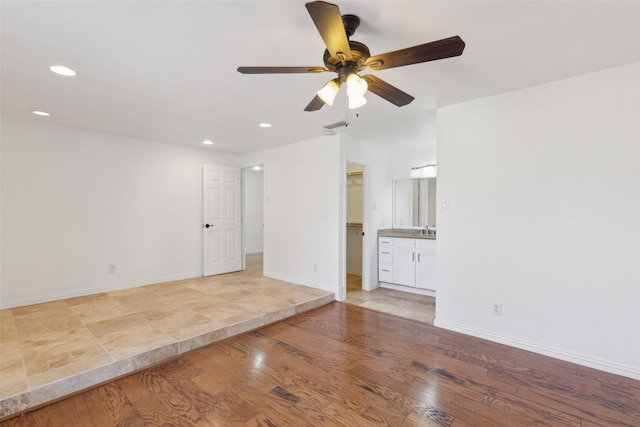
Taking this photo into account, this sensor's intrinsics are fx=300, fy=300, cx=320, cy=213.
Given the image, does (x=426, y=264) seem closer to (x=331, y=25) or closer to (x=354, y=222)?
(x=354, y=222)

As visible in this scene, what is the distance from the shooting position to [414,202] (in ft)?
16.7

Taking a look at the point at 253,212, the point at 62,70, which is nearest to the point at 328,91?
the point at 62,70

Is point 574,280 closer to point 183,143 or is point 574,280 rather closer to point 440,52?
point 440,52

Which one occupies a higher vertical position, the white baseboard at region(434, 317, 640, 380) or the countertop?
the countertop

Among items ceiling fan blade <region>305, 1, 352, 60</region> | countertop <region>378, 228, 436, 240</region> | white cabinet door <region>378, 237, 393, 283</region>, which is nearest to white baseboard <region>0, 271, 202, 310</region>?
white cabinet door <region>378, 237, 393, 283</region>

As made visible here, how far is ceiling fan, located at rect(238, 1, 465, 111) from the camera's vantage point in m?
1.41

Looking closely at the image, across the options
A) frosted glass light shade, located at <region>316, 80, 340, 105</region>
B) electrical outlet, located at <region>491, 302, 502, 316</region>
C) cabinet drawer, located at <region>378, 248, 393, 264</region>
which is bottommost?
electrical outlet, located at <region>491, 302, 502, 316</region>

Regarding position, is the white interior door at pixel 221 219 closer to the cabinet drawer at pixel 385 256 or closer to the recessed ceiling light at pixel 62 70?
the cabinet drawer at pixel 385 256

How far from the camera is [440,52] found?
1.55m

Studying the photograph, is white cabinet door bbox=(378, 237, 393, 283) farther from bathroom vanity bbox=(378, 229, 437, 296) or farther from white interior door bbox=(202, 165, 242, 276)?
white interior door bbox=(202, 165, 242, 276)

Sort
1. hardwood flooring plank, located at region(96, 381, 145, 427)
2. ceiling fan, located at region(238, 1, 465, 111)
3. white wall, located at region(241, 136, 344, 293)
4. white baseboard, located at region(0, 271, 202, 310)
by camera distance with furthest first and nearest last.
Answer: white wall, located at region(241, 136, 344, 293), white baseboard, located at region(0, 271, 202, 310), hardwood flooring plank, located at region(96, 381, 145, 427), ceiling fan, located at region(238, 1, 465, 111)

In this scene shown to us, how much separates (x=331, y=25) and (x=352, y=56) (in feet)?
1.17

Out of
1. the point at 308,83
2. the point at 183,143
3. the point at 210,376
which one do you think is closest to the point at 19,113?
the point at 183,143

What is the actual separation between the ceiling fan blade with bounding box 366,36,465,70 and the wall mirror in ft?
11.4
